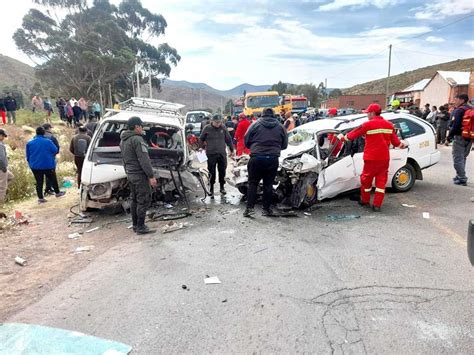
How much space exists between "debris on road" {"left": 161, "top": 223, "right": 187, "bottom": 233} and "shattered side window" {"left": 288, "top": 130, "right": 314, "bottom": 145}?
300cm

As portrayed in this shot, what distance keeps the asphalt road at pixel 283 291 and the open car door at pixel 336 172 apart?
956 millimetres

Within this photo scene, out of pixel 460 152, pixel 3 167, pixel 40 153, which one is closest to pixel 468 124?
pixel 460 152

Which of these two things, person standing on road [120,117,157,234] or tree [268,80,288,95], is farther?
tree [268,80,288,95]

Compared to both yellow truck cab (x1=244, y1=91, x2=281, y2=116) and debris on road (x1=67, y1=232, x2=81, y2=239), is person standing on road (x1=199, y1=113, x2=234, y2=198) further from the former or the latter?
yellow truck cab (x1=244, y1=91, x2=281, y2=116)

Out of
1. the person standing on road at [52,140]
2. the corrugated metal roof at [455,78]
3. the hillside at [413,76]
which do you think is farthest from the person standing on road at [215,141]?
the hillside at [413,76]

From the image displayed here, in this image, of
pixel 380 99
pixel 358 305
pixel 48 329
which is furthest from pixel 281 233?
pixel 380 99

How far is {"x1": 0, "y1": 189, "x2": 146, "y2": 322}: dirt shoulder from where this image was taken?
14.0 feet

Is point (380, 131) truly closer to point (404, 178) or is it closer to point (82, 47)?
point (404, 178)

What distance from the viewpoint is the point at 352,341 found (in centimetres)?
296

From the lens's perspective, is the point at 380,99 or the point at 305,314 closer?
the point at 305,314

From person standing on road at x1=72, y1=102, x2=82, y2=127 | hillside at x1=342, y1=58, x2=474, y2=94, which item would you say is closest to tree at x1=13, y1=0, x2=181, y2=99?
person standing on road at x1=72, y1=102, x2=82, y2=127

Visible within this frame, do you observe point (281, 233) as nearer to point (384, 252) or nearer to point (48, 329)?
point (384, 252)

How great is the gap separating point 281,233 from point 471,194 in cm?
433

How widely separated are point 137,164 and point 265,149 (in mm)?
2015
